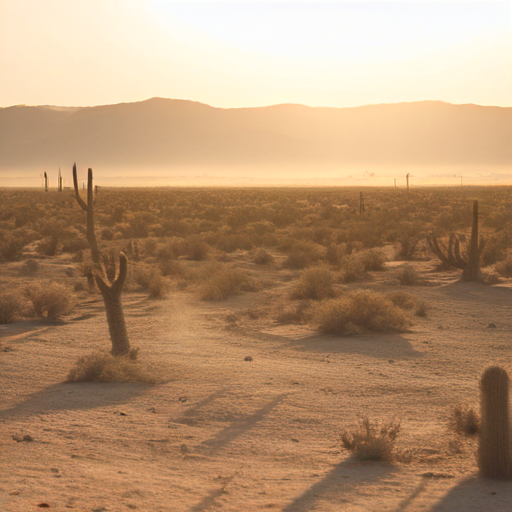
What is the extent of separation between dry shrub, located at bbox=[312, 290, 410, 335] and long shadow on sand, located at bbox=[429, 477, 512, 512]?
6.83 m

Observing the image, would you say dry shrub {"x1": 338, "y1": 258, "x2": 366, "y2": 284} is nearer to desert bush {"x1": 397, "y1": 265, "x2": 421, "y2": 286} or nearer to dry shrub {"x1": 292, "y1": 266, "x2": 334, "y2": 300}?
desert bush {"x1": 397, "y1": 265, "x2": 421, "y2": 286}

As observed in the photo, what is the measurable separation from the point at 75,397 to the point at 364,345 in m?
5.41

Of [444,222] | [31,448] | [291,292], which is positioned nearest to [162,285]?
[291,292]

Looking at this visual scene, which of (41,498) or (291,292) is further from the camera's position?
(291,292)

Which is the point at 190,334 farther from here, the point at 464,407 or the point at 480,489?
the point at 480,489

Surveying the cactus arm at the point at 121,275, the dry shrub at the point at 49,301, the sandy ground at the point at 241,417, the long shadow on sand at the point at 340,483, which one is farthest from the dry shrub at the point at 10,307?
the long shadow on sand at the point at 340,483

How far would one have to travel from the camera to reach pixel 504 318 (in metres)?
14.2

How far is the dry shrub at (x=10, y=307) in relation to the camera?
13.6 meters

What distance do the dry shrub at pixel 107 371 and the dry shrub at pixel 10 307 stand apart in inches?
184

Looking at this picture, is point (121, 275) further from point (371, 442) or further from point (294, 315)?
point (371, 442)

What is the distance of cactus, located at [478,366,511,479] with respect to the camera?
5.90 meters

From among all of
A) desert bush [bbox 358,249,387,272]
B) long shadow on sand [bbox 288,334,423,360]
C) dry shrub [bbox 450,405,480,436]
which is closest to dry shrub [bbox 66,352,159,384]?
long shadow on sand [bbox 288,334,423,360]

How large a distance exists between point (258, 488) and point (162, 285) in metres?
11.6

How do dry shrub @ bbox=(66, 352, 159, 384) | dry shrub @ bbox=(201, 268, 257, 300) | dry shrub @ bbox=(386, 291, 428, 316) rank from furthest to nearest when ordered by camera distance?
dry shrub @ bbox=(201, 268, 257, 300), dry shrub @ bbox=(386, 291, 428, 316), dry shrub @ bbox=(66, 352, 159, 384)
